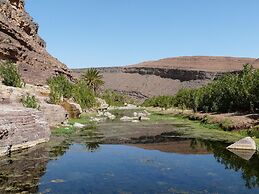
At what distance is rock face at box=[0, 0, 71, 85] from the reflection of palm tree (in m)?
44.8

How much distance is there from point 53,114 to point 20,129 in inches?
471

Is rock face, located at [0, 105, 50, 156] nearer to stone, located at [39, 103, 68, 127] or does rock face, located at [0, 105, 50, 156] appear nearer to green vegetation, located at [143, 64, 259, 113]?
stone, located at [39, 103, 68, 127]

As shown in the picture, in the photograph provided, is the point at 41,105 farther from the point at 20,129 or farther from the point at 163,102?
the point at 163,102

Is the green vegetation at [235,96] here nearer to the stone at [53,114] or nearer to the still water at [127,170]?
the still water at [127,170]

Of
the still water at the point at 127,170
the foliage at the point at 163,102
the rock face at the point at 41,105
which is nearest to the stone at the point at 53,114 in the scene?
the rock face at the point at 41,105

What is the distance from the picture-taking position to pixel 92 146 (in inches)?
1005

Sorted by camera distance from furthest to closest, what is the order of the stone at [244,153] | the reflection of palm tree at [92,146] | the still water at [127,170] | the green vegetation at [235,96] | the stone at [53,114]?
the green vegetation at [235,96] < the stone at [53,114] < the reflection of palm tree at [92,146] < the stone at [244,153] < the still water at [127,170]

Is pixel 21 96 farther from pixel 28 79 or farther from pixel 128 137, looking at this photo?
pixel 28 79

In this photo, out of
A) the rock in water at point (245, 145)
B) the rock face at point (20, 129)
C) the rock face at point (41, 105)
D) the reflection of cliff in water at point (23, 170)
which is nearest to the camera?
the reflection of cliff in water at point (23, 170)

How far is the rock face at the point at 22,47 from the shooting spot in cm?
6888

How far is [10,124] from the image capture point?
2023 cm

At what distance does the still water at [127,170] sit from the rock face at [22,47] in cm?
4908

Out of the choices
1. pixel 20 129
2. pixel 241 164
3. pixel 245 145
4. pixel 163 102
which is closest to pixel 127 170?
pixel 241 164

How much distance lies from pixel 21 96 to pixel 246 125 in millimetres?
20915
